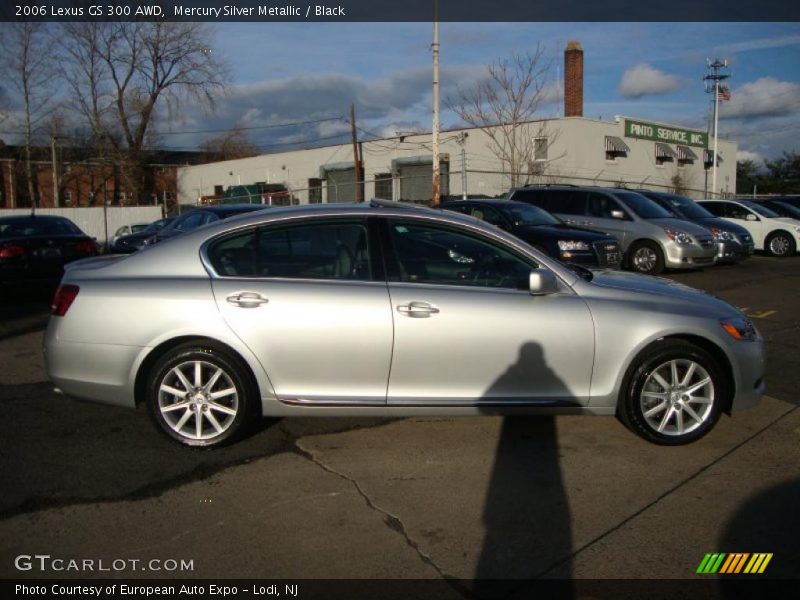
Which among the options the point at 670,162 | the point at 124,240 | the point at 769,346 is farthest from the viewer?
the point at 670,162

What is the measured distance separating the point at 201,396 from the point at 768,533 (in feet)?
11.0

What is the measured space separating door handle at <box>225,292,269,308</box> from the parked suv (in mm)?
10593

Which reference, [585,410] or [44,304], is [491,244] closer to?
[585,410]

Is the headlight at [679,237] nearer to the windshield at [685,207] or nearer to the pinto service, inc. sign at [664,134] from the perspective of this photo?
the windshield at [685,207]

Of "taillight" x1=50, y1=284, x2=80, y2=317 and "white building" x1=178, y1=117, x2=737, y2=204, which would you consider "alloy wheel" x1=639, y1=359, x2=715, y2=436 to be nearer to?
A: "taillight" x1=50, y1=284, x2=80, y2=317

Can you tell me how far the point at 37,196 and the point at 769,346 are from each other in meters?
53.2

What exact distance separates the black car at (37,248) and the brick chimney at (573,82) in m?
30.1

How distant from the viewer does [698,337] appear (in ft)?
15.3

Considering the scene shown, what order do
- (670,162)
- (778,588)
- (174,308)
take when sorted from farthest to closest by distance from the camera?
(670,162), (174,308), (778,588)

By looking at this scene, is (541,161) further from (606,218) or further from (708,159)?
(606,218)

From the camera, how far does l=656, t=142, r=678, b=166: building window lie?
136 ft

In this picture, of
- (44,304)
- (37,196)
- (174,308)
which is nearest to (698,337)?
(174,308)

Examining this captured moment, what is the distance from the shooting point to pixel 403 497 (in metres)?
4.01

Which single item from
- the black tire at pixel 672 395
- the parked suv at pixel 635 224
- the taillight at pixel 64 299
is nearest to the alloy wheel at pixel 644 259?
the parked suv at pixel 635 224
